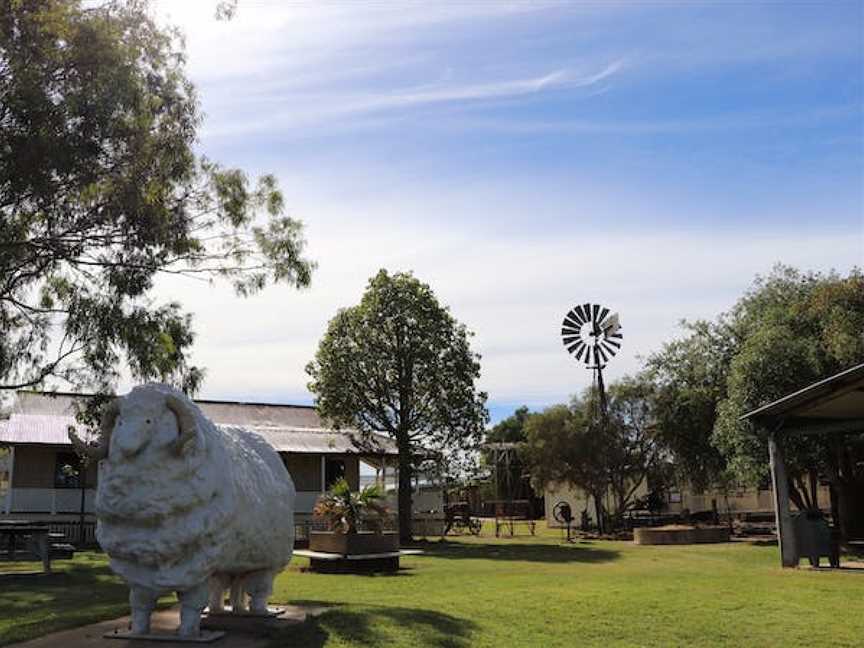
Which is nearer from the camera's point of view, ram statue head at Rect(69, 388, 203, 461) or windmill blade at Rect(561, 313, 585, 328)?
ram statue head at Rect(69, 388, 203, 461)

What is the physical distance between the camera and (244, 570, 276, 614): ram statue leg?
347 inches

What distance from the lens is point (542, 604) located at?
10523 millimetres

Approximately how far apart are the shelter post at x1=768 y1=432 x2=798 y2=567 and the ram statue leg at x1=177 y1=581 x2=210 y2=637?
498 inches

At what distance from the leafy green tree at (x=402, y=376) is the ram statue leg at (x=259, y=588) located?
18.3m

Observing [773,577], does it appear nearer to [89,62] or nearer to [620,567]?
[620,567]

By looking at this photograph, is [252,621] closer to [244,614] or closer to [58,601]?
[244,614]

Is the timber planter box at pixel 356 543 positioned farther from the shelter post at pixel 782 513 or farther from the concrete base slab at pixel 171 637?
the concrete base slab at pixel 171 637

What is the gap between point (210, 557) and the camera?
A: 7379 millimetres

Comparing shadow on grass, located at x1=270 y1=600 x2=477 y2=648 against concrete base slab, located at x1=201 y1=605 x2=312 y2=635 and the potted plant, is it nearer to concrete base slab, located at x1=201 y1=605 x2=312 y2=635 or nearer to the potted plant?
concrete base slab, located at x1=201 y1=605 x2=312 y2=635

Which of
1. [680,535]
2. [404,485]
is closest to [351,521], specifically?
[404,485]

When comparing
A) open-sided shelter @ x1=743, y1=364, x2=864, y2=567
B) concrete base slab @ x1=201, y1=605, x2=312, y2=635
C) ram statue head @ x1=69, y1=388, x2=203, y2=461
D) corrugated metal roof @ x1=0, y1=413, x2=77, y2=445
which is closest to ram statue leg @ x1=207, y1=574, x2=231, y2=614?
concrete base slab @ x1=201, y1=605, x2=312, y2=635

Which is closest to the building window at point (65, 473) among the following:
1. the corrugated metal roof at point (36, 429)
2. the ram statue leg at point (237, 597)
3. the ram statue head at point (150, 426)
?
the corrugated metal roof at point (36, 429)

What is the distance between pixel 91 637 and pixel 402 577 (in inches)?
305

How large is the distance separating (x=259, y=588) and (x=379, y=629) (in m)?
1.41
